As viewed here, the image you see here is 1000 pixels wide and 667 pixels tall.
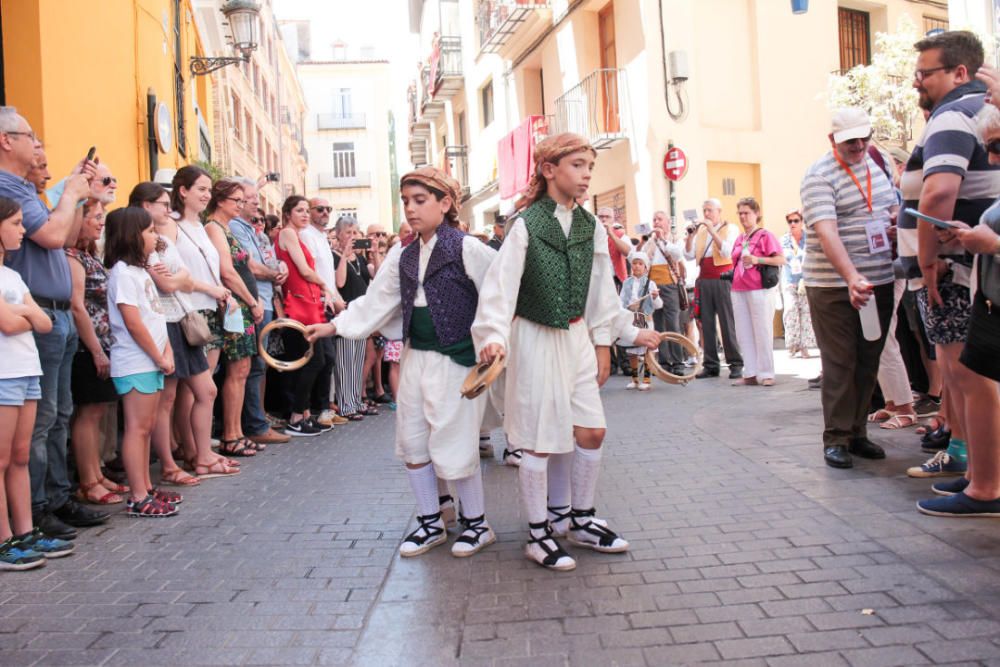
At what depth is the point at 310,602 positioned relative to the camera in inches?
145

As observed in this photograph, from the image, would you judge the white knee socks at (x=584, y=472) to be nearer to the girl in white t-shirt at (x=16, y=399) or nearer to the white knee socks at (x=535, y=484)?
the white knee socks at (x=535, y=484)

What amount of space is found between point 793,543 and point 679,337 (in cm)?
123

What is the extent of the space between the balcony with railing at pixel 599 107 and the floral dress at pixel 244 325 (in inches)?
430

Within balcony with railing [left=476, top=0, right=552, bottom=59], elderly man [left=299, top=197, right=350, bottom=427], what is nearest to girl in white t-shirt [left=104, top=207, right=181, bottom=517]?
elderly man [left=299, top=197, right=350, bottom=427]

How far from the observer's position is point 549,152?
165 inches

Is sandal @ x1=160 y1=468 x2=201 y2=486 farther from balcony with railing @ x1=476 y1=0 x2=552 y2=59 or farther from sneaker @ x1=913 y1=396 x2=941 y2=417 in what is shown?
balcony with railing @ x1=476 y1=0 x2=552 y2=59

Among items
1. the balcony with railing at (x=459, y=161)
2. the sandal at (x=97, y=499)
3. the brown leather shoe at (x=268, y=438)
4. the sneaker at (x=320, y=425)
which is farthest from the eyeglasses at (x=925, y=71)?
the balcony with railing at (x=459, y=161)

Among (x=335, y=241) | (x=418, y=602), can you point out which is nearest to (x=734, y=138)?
(x=335, y=241)

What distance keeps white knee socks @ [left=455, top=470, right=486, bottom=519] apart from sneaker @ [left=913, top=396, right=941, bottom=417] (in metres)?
4.51

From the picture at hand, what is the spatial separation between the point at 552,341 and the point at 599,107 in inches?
591

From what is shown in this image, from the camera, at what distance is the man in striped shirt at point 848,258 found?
556 cm

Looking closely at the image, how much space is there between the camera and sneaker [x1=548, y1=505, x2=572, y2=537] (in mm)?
4375

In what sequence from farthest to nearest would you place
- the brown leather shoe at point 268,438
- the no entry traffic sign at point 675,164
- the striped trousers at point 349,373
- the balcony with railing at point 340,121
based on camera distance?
1. the balcony with railing at point 340,121
2. the no entry traffic sign at point 675,164
3. the striped trousers at point 349,373
4. the brown leather shoe at point 268,438

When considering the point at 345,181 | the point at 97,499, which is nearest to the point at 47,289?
the point at 97,499
